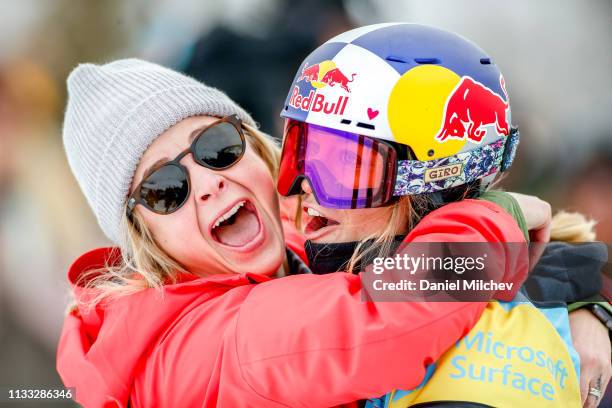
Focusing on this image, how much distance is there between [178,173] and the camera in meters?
2.30

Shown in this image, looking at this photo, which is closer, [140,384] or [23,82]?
[140,384]

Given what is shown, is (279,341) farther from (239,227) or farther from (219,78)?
(219,78)

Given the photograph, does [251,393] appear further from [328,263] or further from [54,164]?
[54,164]

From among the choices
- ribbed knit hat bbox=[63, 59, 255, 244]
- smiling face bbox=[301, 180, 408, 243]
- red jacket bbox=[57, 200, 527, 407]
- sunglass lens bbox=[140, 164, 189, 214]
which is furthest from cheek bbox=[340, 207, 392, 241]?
ribbed knit hat bbox=[63, 59, 255, 244]

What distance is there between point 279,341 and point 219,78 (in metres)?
3.09

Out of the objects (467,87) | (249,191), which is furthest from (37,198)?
(467,87)

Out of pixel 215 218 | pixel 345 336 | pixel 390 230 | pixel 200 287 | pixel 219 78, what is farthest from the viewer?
pixel 219 78

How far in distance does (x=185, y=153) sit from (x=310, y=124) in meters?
0.54

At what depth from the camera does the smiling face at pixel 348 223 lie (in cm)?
213

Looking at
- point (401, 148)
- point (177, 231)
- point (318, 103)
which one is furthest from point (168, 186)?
point (401, 148)

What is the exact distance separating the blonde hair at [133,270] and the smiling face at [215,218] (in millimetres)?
37

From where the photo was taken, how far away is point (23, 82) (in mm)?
4652

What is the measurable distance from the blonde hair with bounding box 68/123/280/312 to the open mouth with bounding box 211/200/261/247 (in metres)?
0.21
